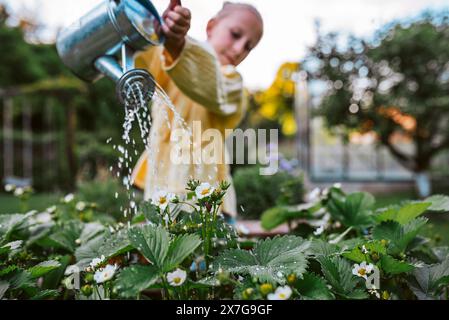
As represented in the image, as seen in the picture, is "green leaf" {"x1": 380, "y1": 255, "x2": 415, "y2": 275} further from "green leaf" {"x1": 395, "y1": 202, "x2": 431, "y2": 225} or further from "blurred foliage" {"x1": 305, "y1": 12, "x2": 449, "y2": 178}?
"blurred foliage" {"x1": 305, "y1": 12, "x2": 449, "y2": 178}

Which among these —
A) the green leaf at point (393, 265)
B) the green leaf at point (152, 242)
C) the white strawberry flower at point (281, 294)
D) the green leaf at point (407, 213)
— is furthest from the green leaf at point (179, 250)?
the green leaf at point (407, 213)

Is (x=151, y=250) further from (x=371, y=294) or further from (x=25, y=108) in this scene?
(x=25, y=108)

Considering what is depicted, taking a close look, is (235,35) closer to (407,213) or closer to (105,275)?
(407,213)

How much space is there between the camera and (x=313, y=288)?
0.87m

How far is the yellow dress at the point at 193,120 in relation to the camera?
4.04 ft

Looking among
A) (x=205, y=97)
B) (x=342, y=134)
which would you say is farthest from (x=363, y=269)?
(x=342, y=134)

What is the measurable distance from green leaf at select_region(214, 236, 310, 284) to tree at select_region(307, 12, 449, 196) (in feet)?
Result: 20.3

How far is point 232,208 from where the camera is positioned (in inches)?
58.9

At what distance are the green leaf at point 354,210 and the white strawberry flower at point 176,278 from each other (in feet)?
2.33

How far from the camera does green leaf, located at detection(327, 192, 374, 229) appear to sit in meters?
1.41

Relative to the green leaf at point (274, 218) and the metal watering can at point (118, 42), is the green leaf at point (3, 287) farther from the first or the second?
the green leaf at point (274, 218)

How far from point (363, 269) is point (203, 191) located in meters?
0.35

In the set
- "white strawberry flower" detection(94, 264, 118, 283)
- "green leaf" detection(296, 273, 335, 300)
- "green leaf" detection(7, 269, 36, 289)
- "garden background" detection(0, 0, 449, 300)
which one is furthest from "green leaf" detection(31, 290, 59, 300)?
"garden background" detection(0, 0, 449, 300)
